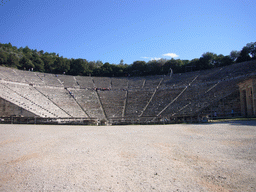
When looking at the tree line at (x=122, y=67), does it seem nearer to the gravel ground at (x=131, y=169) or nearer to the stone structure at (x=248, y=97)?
the stone structure at (x=248, y=97)

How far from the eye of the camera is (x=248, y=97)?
769 inches

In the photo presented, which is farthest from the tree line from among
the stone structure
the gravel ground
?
the gravel ground

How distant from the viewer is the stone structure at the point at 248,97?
18.4m

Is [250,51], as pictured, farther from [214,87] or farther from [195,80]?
[214,87]

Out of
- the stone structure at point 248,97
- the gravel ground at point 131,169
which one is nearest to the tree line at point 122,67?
the stone structure at point 248,97

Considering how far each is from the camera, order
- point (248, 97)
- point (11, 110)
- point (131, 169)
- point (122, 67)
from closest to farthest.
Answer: point (131, 169) → point (248, 97) → point (11, 110) → point (122, 67)

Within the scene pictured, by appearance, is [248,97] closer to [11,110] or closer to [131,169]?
[131,169]

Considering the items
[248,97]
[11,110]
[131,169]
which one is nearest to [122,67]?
[11,110]

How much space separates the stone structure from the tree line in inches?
1029

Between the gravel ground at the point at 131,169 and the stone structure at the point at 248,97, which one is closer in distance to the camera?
the gravel ground at the point at 131,169

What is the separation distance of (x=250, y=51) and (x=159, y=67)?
940 inches

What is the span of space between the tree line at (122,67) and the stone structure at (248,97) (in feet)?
85.7

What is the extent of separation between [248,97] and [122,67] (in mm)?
41899

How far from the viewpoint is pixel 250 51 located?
4056 centimetres
